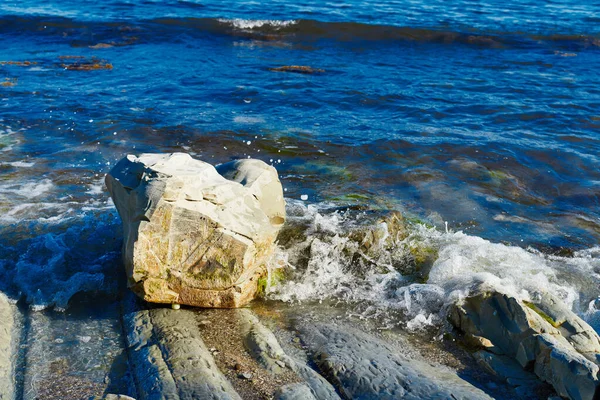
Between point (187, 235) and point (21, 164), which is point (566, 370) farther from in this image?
point (21, 164)

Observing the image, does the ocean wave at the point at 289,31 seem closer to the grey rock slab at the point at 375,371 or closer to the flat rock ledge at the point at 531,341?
the flat rock ledge at the point at 531,341

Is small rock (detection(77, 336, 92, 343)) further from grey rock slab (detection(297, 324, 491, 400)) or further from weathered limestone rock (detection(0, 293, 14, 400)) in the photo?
grey rock slab (detection(297, 324, 491, 400))

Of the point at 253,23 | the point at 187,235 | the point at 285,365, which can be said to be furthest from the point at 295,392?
the point at 253,23

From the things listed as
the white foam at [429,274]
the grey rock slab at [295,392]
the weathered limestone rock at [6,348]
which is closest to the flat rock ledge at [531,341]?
the white foam at [429,274]

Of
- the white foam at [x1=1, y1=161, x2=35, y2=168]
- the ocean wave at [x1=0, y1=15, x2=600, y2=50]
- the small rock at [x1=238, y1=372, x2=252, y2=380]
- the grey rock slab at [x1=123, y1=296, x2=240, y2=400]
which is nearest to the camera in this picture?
the grey rock slab at [x1=123, y1=296, x2=240, y2=400]

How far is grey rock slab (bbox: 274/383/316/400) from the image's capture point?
14.7ft

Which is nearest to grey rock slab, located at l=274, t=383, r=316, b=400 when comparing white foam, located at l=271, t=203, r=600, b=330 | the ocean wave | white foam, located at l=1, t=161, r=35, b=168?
white foam, located at l=271, t=203, r=600, b=330

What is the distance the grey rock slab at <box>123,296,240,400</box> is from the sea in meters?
0.33

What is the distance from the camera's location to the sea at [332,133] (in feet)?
21.4

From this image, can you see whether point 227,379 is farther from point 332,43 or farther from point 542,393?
point 332,43

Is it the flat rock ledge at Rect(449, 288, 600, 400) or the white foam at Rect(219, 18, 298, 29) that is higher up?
the flat rock ledge at Rect(449, 288, 600, 400)

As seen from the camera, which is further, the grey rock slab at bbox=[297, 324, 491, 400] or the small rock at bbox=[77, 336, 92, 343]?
the small rock at bbox=[77, 336, 92, 343]

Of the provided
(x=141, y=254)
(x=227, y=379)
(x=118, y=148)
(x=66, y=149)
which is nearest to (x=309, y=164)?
(x=118, y=148)

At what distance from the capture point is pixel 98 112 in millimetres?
12102
